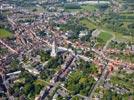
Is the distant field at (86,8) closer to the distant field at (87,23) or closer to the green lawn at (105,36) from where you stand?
the distant field at (87,23)

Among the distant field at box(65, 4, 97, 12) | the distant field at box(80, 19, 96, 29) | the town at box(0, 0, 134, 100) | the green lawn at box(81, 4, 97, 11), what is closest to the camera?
the town at box(0, 0, 134, 100)

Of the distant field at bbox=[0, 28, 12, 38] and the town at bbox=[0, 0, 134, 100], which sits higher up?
the distant field at bbox=[0, 28, 12, 38]

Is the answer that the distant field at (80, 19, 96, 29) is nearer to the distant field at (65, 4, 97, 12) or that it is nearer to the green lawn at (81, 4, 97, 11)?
the distant field at (65, 4, 97, 12)

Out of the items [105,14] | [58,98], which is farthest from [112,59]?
[105,14]

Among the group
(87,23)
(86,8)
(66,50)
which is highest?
(86,8)

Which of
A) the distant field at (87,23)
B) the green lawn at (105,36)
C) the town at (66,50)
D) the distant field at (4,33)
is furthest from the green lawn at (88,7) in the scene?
the distant field at (4,33)

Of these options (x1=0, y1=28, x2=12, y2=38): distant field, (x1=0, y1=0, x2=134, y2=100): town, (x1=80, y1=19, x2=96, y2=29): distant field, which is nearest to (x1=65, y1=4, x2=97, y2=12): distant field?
(x1=0, y1=0, x2=134, y2=100): town

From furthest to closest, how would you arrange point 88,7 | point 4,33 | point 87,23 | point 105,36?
point 88,7
point 87,23
point 105,36
point 4,33

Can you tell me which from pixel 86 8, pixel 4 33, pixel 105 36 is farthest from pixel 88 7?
pixel 4 33

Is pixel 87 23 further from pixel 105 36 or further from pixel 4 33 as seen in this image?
pixel 4 33
